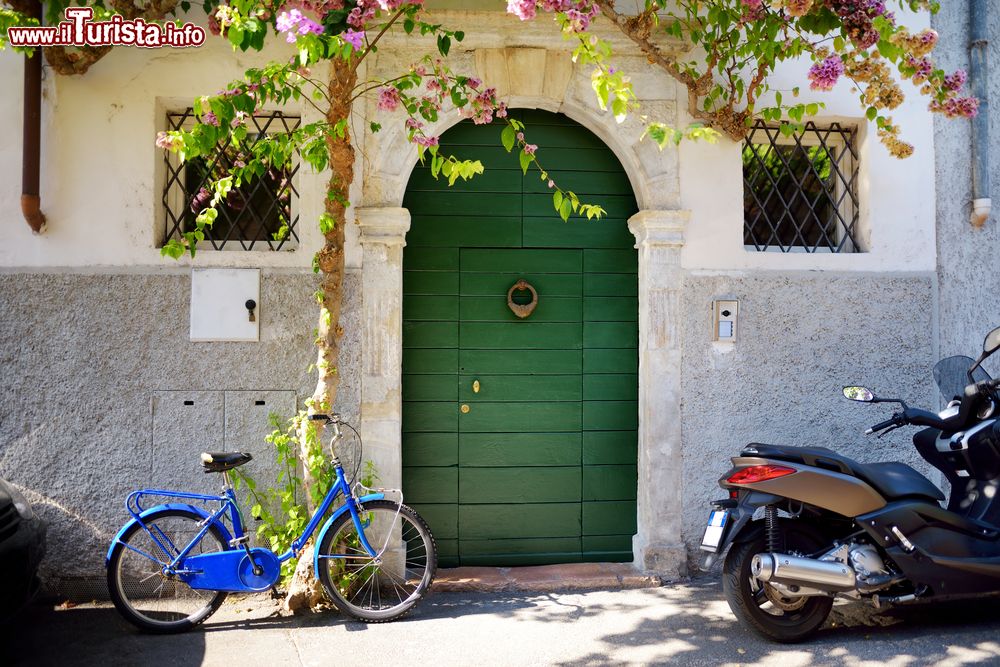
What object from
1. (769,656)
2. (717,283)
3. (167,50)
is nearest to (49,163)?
(167,50)

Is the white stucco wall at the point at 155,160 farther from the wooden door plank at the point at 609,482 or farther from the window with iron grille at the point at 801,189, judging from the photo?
the wooden door plank at the point at 609,482

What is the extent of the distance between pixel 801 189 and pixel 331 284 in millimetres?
3255

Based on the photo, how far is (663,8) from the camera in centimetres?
500

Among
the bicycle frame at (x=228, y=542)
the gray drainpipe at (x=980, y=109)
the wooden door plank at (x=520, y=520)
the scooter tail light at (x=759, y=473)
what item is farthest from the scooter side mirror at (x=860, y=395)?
the bicycle frame at (x=228, y=542)

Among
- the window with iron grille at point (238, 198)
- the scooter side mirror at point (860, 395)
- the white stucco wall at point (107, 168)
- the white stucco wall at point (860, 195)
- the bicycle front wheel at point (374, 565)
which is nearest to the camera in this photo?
the scooter side mirror at point (860, 395)

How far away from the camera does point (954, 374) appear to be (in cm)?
440

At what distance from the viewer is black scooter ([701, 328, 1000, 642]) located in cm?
384

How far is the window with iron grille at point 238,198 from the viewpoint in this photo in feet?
16.8

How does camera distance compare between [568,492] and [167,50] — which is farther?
[568,492]

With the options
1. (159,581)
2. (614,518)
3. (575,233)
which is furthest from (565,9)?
(159,581)

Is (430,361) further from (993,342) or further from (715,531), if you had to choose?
(993,342)

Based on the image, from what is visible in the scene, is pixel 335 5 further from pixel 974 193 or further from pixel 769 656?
pixel 974 193

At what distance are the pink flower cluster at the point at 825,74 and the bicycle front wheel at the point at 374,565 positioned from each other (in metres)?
3.30

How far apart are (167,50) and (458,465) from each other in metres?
3.22
